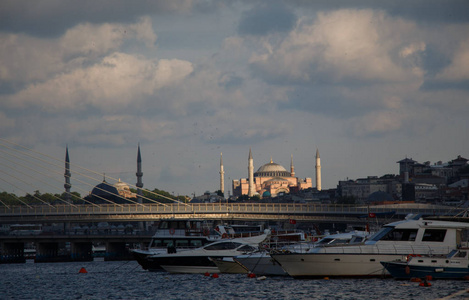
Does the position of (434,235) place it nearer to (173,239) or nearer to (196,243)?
(196,243)

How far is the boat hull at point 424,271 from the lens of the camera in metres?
40.9

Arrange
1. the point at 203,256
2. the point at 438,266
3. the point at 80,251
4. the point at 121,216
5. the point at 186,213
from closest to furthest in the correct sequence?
the point at 438,266 < the point at 203,256 < the point at 80,251 < the point at 186,213 < the point at 121,216

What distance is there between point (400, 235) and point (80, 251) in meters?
75.2

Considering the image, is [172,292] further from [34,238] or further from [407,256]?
[34,238]

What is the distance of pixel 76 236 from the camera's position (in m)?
106

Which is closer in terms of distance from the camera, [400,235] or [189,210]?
[400,235]

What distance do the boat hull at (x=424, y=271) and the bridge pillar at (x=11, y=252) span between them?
249 ft

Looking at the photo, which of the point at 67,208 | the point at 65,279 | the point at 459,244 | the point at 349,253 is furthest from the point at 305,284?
the point at 67,208

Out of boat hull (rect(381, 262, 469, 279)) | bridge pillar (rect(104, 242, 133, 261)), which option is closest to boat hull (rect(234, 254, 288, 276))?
boat hull (rect(381, 262, 469, 279))

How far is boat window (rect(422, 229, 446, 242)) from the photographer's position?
42562 mm

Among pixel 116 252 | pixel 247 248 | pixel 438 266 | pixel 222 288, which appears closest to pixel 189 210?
pixel 116 252

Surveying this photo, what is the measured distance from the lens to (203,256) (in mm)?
53375

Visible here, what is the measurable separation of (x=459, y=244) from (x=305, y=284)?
8.18 meters

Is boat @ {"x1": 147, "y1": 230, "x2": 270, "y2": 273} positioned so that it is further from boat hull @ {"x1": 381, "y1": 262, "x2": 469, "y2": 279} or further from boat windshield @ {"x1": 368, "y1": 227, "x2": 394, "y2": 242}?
boat hull @ {"x1": 381, "y1": 262, "x2": 469, "y2": 279}
